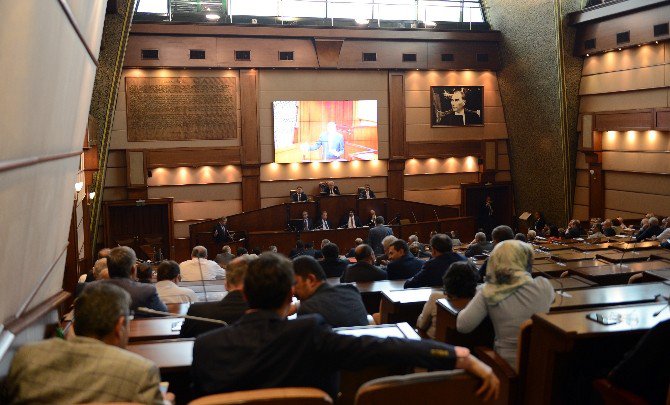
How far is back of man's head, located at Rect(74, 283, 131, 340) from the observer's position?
2086 mm

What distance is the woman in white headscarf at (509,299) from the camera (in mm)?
3340

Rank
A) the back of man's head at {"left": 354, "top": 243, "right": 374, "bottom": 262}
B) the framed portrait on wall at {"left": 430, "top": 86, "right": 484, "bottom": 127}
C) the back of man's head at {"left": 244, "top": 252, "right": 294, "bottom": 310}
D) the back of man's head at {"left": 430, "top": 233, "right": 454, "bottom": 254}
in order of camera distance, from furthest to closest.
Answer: the framed portrait on wall at {"left": 430, "top": 86, "right": 484, "bottom": 127}
the back of man's head at {"left": 354, "top": 243, "right": 374, "bottom": 262}
the back of man's head at {"left": 430, "top": 233, "right": 454, "bottom": 254}
the back of man's head at {"left": 244, "top": 252, "right": 294, "bottom": 310}

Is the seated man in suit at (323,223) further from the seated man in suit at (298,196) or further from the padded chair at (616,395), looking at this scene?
the padded chair at (616,395)

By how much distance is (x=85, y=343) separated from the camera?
197 centimetres

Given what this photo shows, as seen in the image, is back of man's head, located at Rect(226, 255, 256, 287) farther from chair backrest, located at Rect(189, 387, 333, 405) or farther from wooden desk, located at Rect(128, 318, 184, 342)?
chair backrest, located at Rect(189, 387, 333, 405)

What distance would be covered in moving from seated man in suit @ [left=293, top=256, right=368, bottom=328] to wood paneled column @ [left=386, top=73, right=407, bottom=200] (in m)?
12.1

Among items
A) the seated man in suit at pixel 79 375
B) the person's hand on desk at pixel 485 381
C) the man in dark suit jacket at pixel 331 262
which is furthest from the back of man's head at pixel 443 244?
the seated man in suit at pixel 79 375

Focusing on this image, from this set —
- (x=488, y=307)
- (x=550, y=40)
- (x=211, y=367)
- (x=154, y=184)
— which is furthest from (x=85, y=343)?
(x=550, y=40)

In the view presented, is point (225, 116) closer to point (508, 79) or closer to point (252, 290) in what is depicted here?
point (508, 79)

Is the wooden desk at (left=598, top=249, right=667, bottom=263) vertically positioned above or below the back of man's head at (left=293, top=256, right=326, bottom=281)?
below

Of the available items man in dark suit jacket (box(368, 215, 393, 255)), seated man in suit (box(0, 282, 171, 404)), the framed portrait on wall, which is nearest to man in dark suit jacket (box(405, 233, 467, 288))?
seated man in suit (box(0, 282, 171, 404))

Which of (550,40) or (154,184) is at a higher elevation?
(550,40)

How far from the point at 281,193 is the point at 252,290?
12.6 m

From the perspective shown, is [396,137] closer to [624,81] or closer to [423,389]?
[624,81]
